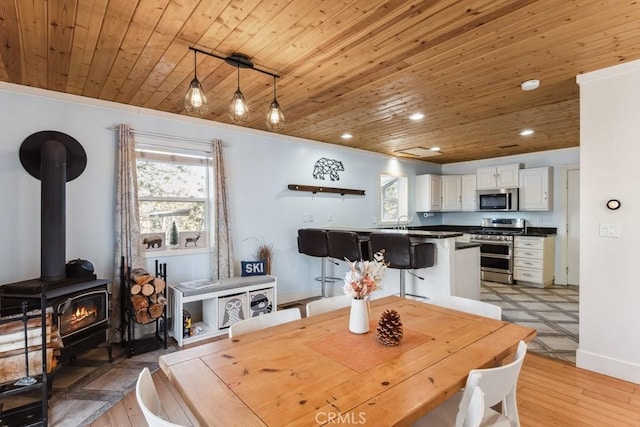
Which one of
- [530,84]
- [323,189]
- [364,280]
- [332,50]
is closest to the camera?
[364,280]

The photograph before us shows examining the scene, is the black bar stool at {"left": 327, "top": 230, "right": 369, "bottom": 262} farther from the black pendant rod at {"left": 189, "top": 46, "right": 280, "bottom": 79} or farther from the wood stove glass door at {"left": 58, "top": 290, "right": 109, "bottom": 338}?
the wood stove glass door at {"left": 58, "top": 290, "right": 109, "bottom": 338}

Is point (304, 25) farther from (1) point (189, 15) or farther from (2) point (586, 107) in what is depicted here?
(2) point (586, 107)

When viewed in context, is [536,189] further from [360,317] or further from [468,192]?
[360,317]

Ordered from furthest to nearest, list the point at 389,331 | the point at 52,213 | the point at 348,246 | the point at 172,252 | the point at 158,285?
the point at 348,246
the point at 172,252
the point at 158,285
the point at 52,213
the point at 389,331

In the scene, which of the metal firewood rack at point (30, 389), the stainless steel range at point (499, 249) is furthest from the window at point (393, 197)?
the metal firewood rack at point (30, 389)

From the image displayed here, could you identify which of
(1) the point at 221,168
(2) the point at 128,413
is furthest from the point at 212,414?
(1) the point at 221,168

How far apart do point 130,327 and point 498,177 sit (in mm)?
6296

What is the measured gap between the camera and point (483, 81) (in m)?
2.75

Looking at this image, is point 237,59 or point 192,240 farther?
point 192,240

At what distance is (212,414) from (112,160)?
316 cm

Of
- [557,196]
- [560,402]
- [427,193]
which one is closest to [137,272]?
[560,402]

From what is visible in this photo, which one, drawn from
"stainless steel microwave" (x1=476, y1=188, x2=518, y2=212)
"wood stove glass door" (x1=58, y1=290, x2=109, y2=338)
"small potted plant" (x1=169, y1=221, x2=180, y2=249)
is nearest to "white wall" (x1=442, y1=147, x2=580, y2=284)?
"stainless steel microwave" (x1=476, y1=188, x2=518, y2=212)

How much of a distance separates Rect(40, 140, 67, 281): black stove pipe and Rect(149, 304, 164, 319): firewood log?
29.9 inches

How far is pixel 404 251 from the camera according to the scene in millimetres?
3223
